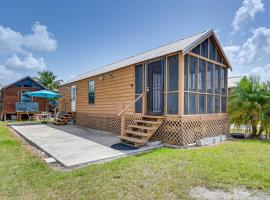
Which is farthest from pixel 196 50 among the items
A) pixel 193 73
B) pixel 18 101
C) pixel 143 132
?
pixel 18 101

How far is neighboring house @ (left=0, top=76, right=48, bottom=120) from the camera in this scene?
66.2ft

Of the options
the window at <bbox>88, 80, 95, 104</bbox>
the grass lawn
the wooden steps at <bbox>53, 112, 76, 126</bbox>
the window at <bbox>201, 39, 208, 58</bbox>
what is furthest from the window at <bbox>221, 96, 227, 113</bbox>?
the wooden steps at <bbox>53, 112, 76, 126</bbox>

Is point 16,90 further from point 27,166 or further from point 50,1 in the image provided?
point 27,166

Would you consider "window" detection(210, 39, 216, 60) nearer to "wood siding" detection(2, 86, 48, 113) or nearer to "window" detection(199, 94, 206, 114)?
"window" detection(199, 94, 206, 114)

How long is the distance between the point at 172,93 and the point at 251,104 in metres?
4.16

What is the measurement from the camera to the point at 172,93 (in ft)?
21.7

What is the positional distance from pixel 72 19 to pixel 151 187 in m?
13.0

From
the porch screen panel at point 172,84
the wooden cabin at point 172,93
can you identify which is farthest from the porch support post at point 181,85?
the porch screen panel at point 172,84

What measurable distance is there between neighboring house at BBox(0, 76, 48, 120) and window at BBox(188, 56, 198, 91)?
19370mm

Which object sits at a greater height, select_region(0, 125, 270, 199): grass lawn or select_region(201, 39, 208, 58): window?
select_region(201, 39, 208, 58): window

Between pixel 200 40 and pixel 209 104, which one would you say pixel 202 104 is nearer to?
pixel 209 104

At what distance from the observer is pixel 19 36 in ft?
53.5

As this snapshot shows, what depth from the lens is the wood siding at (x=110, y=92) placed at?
27.7 feet

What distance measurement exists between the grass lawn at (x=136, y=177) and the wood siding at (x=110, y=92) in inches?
166
